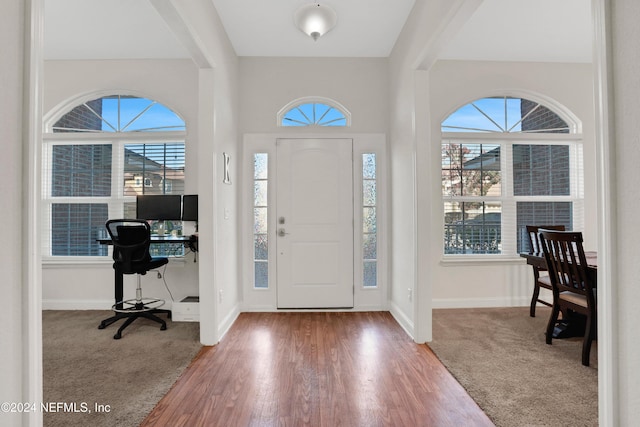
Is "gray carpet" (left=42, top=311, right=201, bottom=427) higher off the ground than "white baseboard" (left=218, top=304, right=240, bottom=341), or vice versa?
"white baseboard" (left=218, top=304, right=240, bottom=341)

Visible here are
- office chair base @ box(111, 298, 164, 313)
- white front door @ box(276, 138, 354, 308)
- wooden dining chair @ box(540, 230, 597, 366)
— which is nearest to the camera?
wooden dining chair @ box(540, 230, 597, 366)

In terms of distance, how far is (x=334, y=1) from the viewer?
2.75m

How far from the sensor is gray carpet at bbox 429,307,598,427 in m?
1.77

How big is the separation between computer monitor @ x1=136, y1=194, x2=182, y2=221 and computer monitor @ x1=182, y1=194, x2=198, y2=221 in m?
0.10

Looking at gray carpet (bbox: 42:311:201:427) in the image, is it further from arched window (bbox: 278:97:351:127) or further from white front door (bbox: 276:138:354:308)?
arched window (bbox: 278:97:351:127)

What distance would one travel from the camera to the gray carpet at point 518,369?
1.77m

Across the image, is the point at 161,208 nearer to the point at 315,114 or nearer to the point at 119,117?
the point at 119,117

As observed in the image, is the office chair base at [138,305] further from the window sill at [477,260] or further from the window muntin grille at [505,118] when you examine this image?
the window muntin grille at [505,118]

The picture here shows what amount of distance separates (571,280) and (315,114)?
Result: 2895mm

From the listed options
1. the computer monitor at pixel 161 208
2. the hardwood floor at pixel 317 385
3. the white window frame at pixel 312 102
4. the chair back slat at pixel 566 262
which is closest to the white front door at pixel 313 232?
the white window frame at pixel 312 102

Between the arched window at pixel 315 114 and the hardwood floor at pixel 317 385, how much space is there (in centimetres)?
228

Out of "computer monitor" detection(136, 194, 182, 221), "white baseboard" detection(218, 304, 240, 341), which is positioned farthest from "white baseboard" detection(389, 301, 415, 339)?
"computer monitor" detection(136, 194, 182, 221)

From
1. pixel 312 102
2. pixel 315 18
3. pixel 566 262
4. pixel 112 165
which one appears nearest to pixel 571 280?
pixel 566 262

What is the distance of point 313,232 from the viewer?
143 inches
